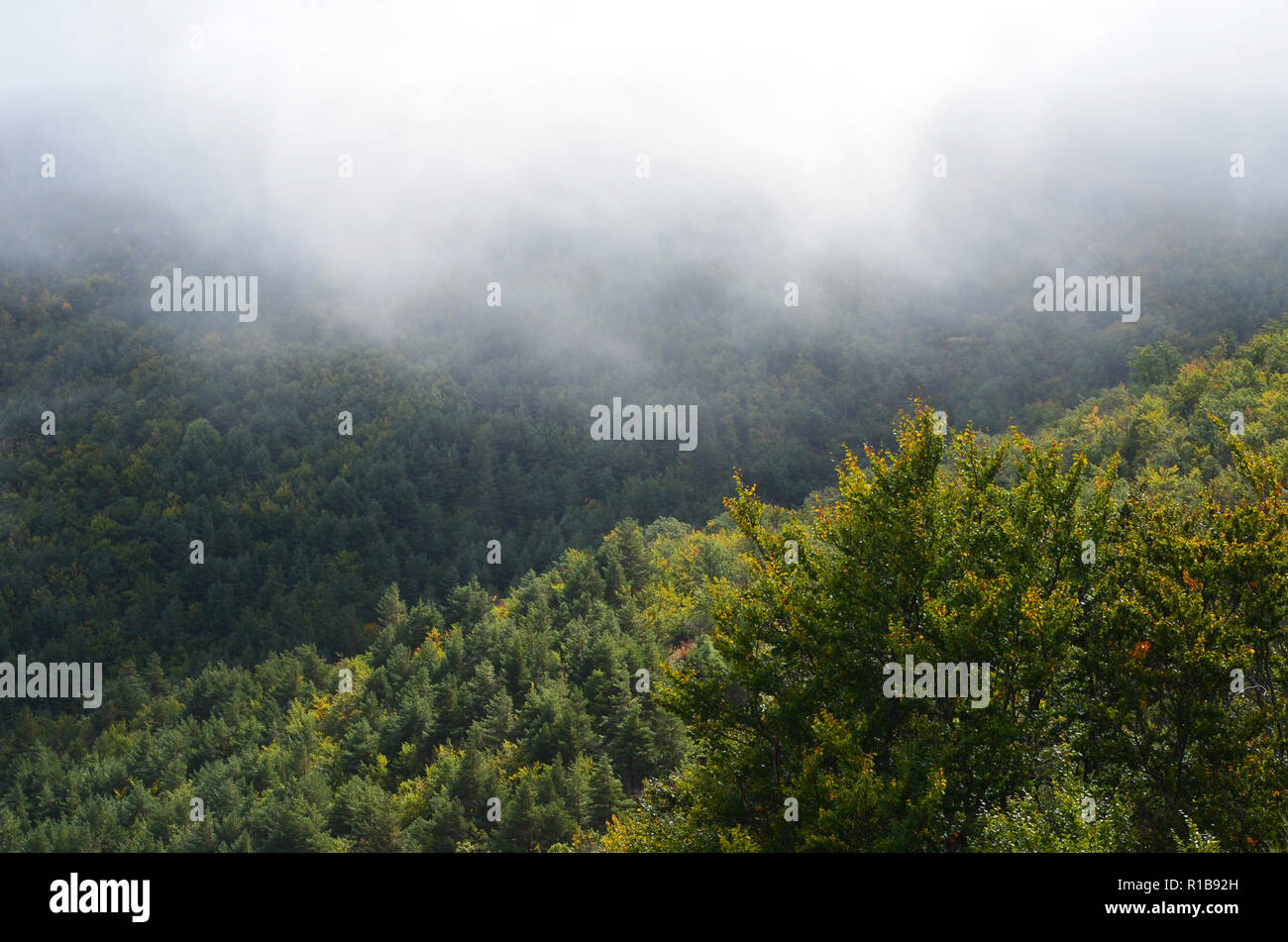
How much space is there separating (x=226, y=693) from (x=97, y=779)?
814 inches

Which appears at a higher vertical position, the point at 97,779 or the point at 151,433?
the point at 151,433

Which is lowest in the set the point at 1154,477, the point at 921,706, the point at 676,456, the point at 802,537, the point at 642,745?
the point at 642,745

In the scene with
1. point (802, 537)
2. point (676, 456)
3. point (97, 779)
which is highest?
point (676, 456)

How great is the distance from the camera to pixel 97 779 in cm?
8400

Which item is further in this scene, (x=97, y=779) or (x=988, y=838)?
(x=97, y=779)

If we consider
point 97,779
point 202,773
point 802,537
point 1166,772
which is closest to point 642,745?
point 802,537

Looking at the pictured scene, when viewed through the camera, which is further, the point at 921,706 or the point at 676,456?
the point at 676,456

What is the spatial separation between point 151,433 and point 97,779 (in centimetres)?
12173

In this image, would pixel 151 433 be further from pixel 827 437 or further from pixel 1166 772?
pixel 1166 772
